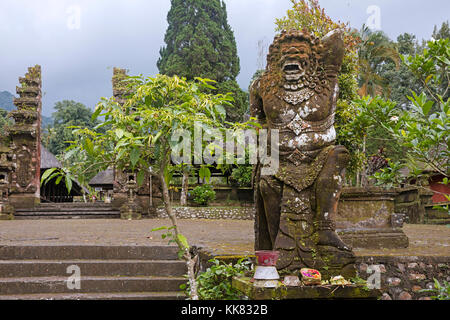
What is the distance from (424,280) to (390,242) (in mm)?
1255

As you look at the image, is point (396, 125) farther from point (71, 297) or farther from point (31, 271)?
point (31, 271)

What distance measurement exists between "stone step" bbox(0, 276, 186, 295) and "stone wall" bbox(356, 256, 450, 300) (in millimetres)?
1960

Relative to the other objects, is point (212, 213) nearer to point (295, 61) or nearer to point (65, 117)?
point (295, 61)

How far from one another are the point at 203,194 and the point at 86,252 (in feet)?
35.1

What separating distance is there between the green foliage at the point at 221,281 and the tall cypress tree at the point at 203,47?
1928 centimetres

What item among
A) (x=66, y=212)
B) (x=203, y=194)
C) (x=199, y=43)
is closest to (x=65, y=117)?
(x=199, y=43)

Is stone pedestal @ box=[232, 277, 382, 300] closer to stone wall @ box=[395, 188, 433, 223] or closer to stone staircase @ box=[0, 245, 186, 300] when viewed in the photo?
stone staircase @ box=[0, 245, 186, 300]

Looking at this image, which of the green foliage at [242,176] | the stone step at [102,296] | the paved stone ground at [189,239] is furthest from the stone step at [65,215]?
the stone step at [102,296]

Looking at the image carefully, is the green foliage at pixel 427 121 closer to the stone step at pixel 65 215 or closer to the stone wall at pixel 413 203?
the stone wall at pixel 413 203

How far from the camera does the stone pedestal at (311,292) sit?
2.92m

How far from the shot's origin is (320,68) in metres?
3.77

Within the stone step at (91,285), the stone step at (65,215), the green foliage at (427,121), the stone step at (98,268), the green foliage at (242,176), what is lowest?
the stone step at (65,215)

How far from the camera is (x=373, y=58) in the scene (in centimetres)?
2319

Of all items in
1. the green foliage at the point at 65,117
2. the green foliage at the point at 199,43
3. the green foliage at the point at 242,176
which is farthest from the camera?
the green foliage at the point at 65,117
